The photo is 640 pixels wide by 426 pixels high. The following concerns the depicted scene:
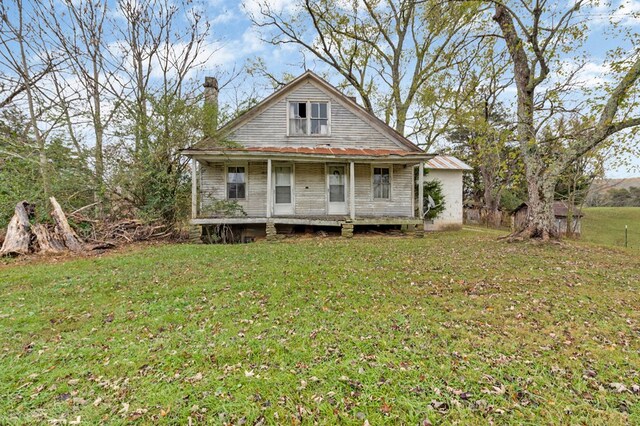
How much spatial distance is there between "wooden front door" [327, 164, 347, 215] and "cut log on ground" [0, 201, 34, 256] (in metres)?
10.3

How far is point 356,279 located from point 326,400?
347cm

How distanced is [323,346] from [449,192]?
50.3ft

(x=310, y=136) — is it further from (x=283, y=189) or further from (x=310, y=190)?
(x=283, y=189)

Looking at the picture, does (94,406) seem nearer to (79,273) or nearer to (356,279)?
(356,279)

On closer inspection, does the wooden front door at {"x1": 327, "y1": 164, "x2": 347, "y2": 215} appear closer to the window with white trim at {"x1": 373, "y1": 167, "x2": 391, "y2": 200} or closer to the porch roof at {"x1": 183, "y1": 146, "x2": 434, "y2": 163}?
the porch roof at {"x1": 183, "y1": 146, "x2": 434, "y2": 163}

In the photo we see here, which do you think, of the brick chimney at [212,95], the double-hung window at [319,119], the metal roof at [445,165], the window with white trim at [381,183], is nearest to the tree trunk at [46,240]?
the brick chimney at [212,95]

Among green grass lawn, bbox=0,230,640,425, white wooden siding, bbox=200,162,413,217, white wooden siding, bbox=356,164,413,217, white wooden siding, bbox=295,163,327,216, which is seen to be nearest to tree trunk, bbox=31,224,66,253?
green grass lawn, bbox=0,230,640,425

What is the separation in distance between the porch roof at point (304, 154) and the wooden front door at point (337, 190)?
98 centimetres

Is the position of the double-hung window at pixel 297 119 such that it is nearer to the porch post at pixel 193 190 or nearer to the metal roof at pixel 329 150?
the metal roof at pixel 329 150

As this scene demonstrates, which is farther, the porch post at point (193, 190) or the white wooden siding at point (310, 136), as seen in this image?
the white wooden siding at point (310, 136)

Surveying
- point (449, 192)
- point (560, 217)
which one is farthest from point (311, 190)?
point (560, 217)

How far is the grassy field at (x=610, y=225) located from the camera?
22220 millimetres

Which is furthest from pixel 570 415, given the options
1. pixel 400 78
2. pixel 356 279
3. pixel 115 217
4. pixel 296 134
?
pixel 400 78

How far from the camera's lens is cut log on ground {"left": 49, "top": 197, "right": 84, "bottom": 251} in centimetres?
911
